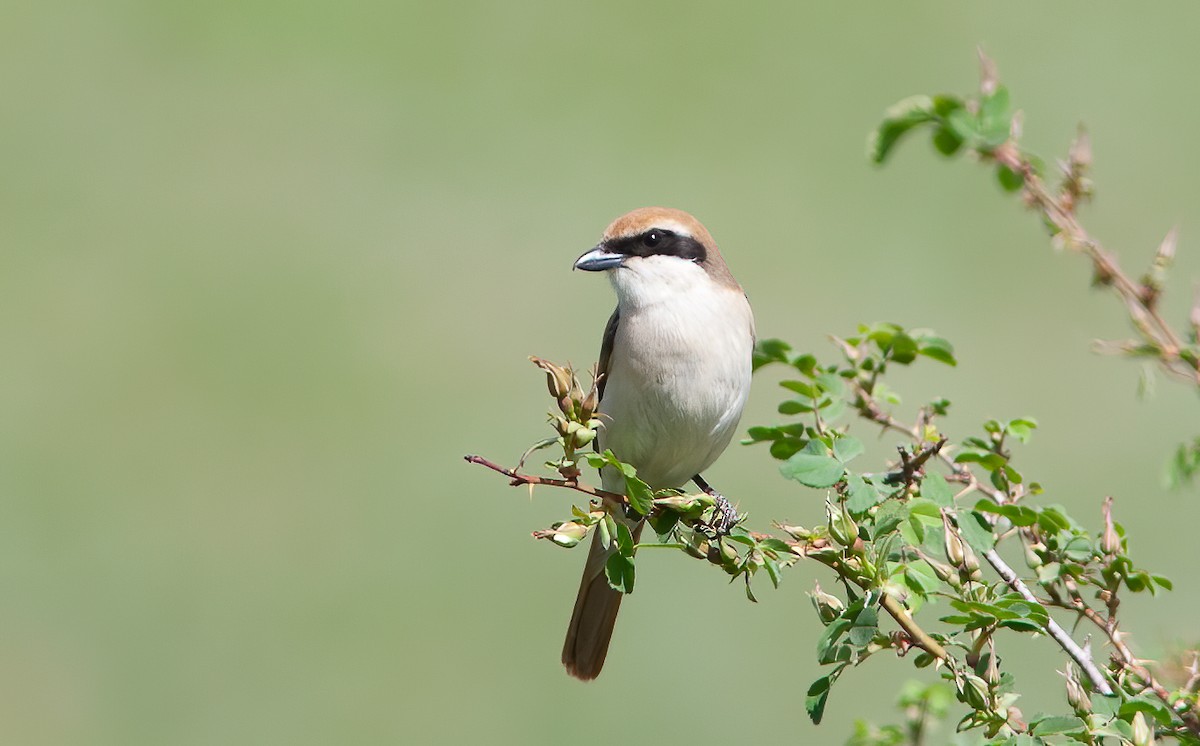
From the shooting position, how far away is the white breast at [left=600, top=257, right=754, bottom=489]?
3645mm

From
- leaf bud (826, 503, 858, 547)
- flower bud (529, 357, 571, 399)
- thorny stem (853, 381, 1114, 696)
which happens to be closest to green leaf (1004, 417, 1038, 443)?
thorny stem (853, 381, 1114, 696)

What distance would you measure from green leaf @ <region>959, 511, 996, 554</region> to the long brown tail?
186 centimetres

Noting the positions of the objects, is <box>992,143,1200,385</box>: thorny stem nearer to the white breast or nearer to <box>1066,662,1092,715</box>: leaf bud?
<box>1066,662,1092,715</box>: leaf bud

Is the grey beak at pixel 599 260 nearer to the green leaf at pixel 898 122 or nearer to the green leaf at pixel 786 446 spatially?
the green leaf at pixel 786 446

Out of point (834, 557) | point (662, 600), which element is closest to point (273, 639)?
point (662, 600)

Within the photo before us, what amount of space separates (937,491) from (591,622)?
2.00 meters

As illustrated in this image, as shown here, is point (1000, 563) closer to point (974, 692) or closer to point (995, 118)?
point (974, 692)

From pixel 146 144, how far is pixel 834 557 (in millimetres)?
11714

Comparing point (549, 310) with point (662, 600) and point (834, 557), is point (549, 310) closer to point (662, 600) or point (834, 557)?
point (662, 600)

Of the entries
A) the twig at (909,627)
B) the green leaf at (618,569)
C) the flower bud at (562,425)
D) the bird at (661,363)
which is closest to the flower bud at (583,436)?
the flower bud at (562,425)

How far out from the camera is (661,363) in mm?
3650

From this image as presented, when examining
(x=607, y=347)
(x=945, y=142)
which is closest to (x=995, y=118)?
(x=945, y=142)

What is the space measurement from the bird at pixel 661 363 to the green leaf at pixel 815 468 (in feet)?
4.74

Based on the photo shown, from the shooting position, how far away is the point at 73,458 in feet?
30.2
